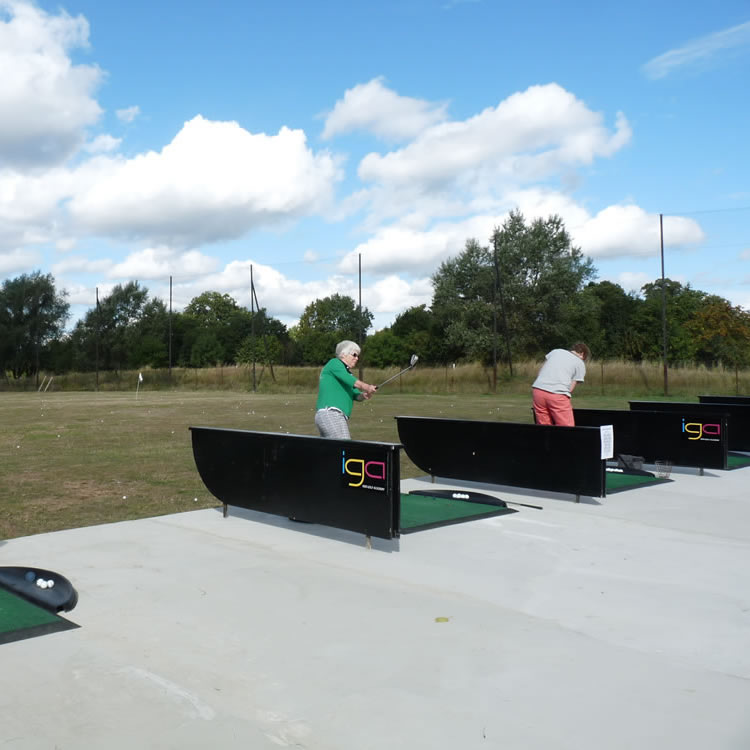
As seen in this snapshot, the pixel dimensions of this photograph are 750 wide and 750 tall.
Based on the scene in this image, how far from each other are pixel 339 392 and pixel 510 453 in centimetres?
248

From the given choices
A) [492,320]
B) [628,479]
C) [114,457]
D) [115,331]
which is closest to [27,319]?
[115,331]

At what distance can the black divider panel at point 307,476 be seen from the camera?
6.29 m

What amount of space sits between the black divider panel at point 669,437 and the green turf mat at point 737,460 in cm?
98

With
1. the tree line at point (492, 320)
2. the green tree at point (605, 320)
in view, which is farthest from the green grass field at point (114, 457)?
the green tree at point (605, 320)

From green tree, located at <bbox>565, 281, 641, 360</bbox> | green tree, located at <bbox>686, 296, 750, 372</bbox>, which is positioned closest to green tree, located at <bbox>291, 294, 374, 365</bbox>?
green tree, located at <bbox>565, 281, 641, 360</bbox>

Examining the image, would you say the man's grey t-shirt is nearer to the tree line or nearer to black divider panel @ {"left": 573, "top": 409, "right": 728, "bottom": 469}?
black divider panel @ {"left": 573, "top": 409, "right": 728, "bottom": 469}

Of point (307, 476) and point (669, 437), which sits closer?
point (307, 476)

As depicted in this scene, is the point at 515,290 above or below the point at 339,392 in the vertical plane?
above

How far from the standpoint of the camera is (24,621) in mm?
4555

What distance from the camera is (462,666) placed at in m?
3.92

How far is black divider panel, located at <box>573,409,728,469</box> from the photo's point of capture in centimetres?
1059

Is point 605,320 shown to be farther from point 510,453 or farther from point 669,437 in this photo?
point 510,453

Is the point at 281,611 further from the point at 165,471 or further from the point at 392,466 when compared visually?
the point at 165,471

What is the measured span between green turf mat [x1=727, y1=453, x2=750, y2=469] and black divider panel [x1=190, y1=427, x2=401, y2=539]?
710 cm
